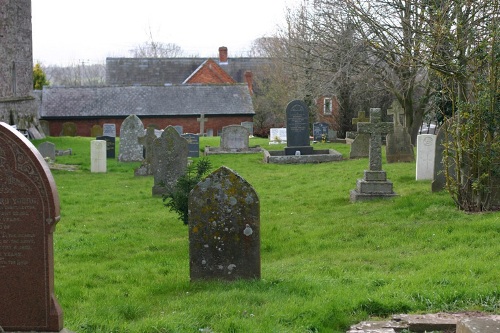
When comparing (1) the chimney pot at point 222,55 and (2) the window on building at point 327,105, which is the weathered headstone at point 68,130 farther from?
(1) the chimney pot at point 222,55

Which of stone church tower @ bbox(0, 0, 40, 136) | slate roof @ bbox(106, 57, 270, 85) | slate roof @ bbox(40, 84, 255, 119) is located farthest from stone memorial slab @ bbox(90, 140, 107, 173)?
slate roof @ bbox(106, 57, 270, 85)

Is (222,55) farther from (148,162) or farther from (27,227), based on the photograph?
(27,227)

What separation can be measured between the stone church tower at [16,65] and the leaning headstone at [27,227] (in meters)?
25.0

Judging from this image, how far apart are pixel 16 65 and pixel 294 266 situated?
85.9ft

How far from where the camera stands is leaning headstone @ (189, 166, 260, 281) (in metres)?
7.60

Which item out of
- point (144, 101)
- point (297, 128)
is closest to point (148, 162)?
point (297, 128)

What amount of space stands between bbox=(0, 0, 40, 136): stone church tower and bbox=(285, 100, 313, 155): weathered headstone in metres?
12.9

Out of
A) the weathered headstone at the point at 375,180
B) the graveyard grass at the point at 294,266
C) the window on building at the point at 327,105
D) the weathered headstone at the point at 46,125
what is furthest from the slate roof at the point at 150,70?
the weathered headstone at the point at 375,180

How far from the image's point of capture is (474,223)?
1011 cm

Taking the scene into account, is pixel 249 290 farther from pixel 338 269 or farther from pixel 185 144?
pixel 185 144

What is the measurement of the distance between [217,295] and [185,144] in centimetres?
857

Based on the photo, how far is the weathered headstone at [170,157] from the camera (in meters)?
15.2

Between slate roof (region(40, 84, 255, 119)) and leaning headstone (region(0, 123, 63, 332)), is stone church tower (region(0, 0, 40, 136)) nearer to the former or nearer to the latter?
slate roof (region(40, 84, 255, 119))

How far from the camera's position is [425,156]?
15656mm
